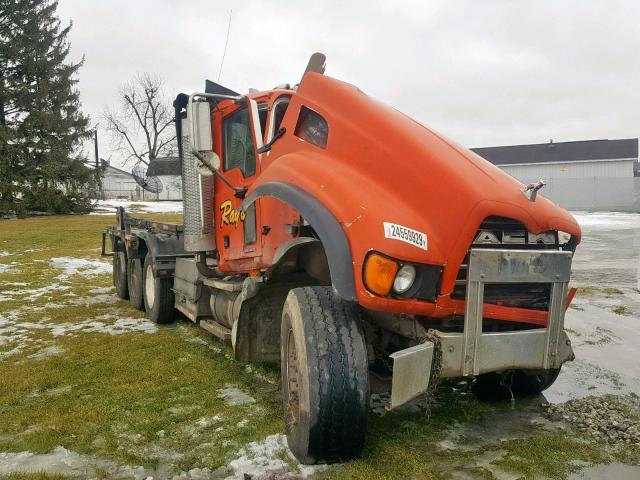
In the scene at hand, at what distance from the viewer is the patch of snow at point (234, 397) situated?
4344 millimetres

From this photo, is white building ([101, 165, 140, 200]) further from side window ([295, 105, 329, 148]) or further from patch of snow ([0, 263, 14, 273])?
side window ([295, 105, 329, 148])

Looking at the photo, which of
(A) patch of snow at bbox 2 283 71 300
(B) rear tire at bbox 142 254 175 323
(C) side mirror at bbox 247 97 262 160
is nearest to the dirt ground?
(B) rear tire at bbox 142 254 175 323

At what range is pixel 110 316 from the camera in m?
7.93

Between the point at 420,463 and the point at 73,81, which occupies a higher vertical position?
the point at 73,81

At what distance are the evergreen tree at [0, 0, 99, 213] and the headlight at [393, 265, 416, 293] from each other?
31829 mm

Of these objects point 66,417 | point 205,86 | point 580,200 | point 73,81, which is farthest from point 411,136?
point 580,200

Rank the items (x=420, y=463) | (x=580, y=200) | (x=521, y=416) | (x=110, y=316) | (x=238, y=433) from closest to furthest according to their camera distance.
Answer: (x=420, y=463) → (x=238, y=433) → (x=521, y=416) → (x=110, y=316) → (x=580, y=200)

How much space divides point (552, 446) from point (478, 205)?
5.35ft

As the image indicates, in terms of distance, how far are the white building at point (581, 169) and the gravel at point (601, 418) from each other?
126ft

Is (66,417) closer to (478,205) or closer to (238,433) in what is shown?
(238,433)

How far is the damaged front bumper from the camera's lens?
9.53 feet

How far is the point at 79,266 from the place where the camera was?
1360 centimetres

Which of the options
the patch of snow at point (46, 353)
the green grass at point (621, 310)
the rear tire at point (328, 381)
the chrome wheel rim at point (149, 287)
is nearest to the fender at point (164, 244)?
the chrome wheel rim at point (149, 287)

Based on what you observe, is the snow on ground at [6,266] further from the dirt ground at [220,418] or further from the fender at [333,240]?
the fender at [333,240]
